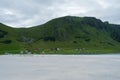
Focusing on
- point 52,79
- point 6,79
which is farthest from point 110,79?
point 6,79

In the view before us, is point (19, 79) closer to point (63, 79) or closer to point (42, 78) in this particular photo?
point (42, 78)

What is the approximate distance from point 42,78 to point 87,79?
977 cm

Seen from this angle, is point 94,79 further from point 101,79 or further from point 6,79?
point 6,79

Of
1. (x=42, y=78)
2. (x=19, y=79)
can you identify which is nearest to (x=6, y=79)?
Result: (x=19, y=79)

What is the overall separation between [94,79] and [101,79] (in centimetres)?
146

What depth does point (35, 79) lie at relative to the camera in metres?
56.3

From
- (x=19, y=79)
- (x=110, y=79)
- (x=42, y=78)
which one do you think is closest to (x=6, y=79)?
(x=19, y=79)

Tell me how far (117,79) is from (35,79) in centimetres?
1713

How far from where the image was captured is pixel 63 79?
180ft

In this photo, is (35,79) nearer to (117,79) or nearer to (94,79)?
(94,79)

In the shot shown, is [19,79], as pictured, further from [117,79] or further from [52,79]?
[117,79]

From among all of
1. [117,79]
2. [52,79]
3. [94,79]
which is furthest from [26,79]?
[117,79]

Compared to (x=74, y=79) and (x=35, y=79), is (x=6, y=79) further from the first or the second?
(x=74, y=79)

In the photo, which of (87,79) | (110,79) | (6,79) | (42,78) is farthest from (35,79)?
(110,79)
